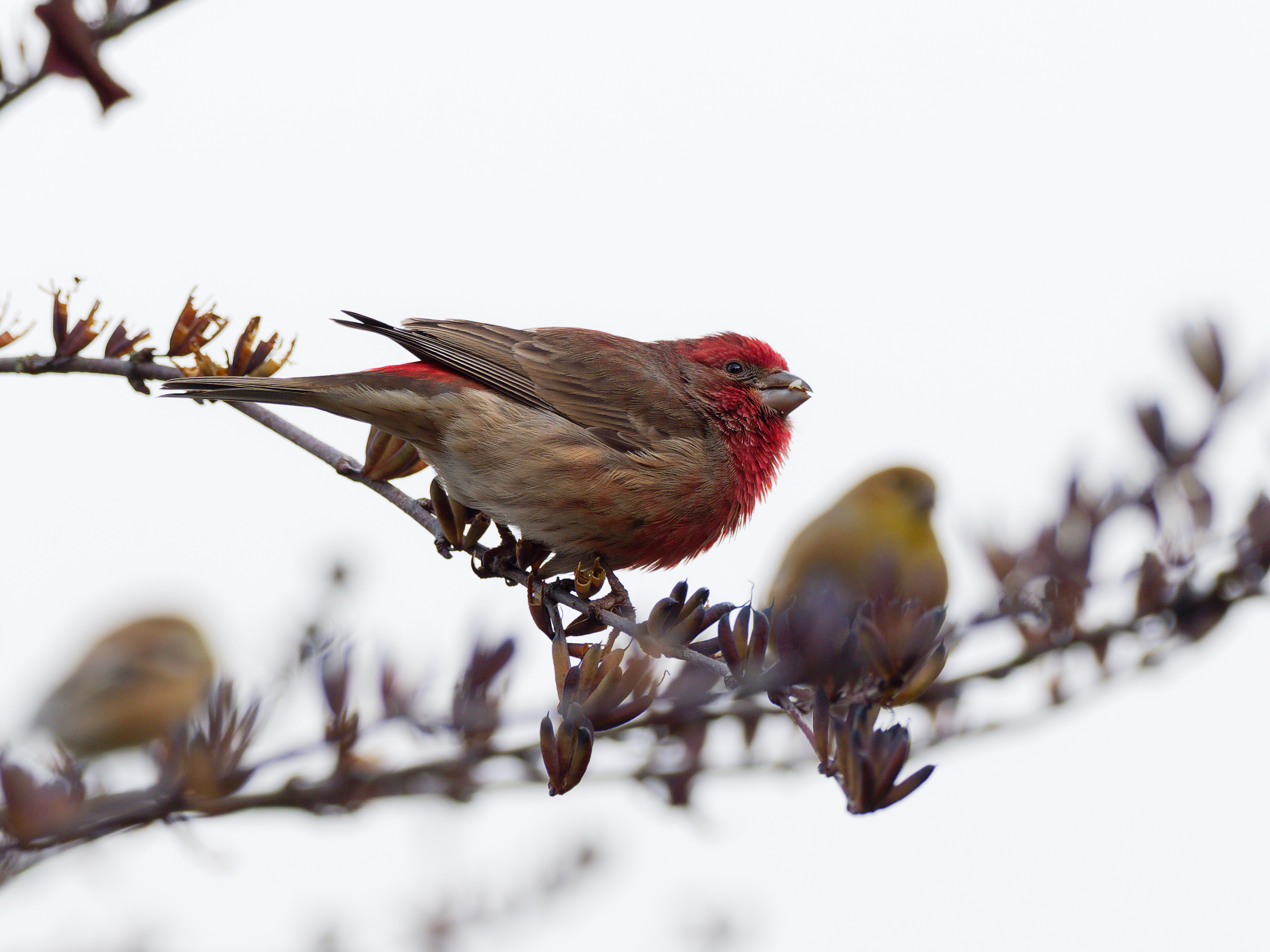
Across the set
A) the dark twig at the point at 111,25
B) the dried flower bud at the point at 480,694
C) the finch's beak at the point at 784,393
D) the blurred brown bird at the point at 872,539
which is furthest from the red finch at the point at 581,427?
the dark twig at the point at 111,25

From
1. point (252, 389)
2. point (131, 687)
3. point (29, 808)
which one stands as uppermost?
point (252, 389)

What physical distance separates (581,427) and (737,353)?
1.08m

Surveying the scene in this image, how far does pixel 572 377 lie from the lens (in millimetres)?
4973

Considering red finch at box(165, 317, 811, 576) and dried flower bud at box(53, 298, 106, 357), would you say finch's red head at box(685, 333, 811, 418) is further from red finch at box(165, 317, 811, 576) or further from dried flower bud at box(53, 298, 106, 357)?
dried flower bud at box(53, 298, 106, 357)

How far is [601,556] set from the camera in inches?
175

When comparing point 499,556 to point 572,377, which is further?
point 572,377

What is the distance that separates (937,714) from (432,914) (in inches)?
95.2

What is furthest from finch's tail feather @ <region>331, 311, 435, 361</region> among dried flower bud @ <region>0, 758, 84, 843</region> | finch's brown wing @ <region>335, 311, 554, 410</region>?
dried flower bud @ <region>0, 758, 84, 843</region>

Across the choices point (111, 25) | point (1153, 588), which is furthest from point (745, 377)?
point (111, 25)

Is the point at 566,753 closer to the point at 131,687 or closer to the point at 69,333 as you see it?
the point at 69,333

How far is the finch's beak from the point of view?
525 cm

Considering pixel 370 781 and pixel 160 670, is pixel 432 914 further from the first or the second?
pixel 160 670

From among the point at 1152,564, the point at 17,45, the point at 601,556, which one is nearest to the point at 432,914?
the point at 601,556

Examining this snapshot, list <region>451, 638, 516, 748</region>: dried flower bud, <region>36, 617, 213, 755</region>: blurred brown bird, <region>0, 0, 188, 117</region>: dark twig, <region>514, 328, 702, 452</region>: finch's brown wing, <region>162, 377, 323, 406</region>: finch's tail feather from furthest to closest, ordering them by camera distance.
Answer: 1. <region>36, 617, 213, 755</region>: blurred brown bird
2. <region>514, 328, 702, 452</region>: finch's brown wing
3. <region>162, 377, 323, 406</region>: finch's tail feather
4. <region>451, 638, 516, 748</region>: dried flower bud
5. <region>0, 0, 188, 117</region>: dark twig
